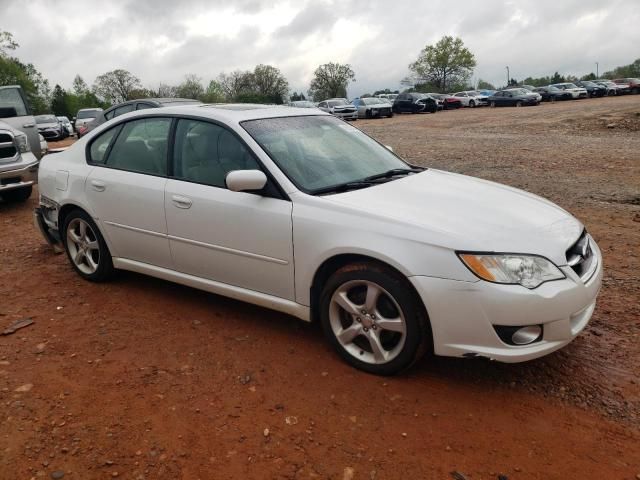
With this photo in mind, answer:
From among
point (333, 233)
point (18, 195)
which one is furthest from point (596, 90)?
point (333, 233)

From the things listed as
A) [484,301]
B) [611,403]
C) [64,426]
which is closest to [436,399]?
[484,301]

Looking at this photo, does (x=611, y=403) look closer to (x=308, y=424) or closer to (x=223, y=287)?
(x=308, y=424)

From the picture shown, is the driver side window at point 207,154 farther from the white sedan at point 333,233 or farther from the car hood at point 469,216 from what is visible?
the car hood at point 469,216

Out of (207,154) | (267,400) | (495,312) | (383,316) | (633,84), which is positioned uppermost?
(633,84)

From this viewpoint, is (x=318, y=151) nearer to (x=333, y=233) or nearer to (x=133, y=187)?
(x=333, y=233)

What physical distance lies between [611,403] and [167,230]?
3077 millimetres

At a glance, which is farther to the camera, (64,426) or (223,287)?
(223,287)

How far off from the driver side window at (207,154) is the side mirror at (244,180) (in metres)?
0.22

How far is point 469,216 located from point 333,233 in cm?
80

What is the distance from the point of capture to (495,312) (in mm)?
2842

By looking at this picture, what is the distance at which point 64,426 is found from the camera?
9.44 feet

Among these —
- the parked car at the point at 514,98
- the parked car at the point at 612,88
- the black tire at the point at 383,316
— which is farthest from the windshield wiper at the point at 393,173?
the parked car at the point at 612,88

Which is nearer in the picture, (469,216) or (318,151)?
(469,216)

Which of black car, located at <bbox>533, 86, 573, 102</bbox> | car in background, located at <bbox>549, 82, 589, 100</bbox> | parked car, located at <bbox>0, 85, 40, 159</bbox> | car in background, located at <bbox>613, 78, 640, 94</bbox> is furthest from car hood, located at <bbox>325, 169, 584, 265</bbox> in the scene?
car in background, located at <bbox>613, 78, 640, 94</bbox>
